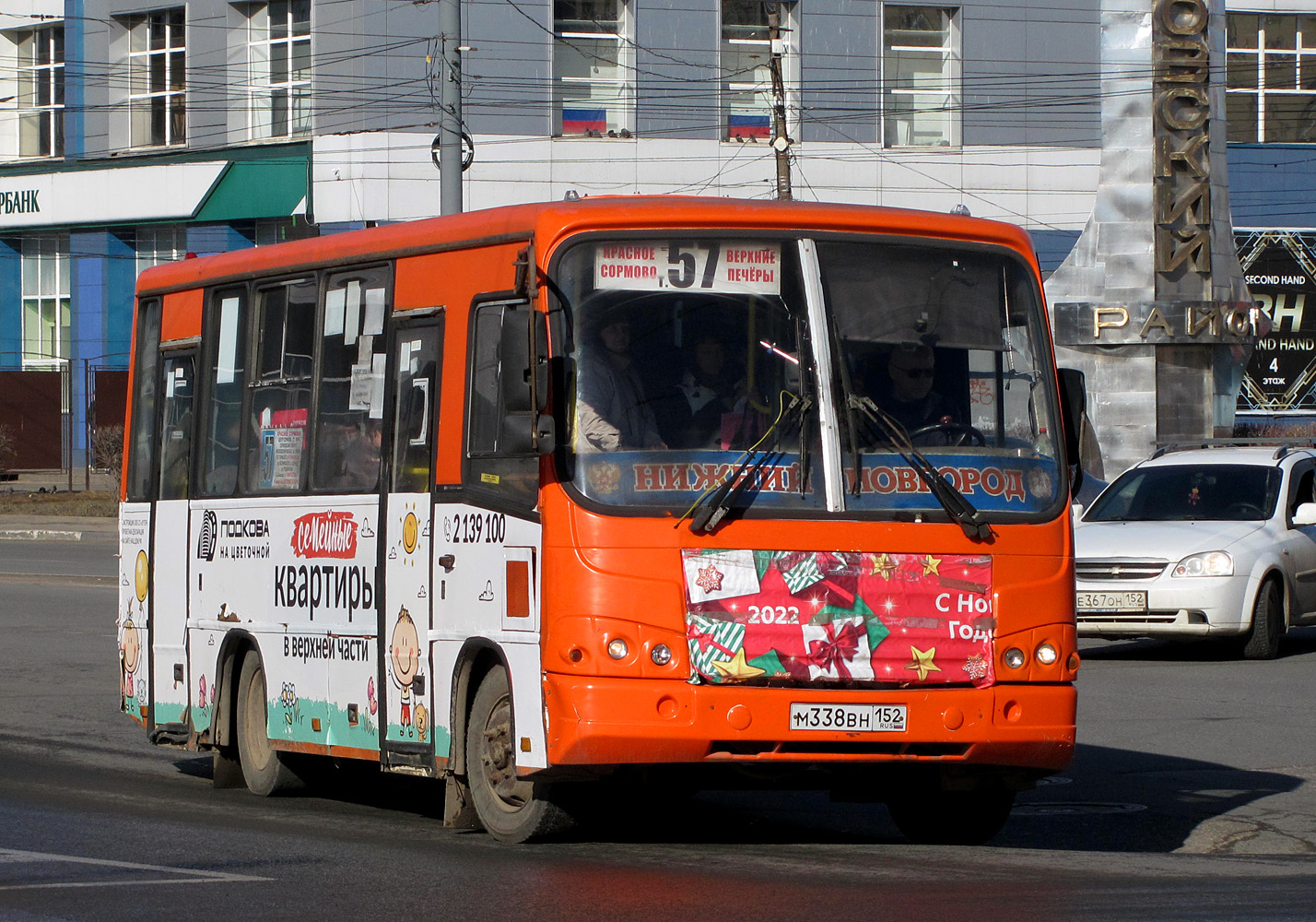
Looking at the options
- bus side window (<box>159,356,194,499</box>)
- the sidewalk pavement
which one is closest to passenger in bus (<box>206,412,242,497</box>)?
bus side window (<box>159,356,194,499</box>)

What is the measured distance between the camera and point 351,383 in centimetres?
962

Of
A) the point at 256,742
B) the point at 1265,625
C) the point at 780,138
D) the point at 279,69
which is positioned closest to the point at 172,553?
the point at 256,742

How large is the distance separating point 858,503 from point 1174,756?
14.9 ft

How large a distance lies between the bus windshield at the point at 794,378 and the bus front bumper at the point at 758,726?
69 centimetres

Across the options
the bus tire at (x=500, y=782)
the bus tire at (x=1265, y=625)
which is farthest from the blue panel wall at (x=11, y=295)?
the bus tire at (x=500, y=782)

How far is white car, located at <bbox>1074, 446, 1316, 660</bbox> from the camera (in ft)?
56.1

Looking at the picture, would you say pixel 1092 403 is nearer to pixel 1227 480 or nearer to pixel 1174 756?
pixel 1227 480

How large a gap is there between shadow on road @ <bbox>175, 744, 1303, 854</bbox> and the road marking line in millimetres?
1497

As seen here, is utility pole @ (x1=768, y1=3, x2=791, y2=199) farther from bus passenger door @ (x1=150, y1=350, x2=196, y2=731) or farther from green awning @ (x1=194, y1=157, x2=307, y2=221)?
bus passenger door @ (x1=150, y1=350, x2=196, y2=731)

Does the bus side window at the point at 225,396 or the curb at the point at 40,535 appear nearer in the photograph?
the bus side window at the point at 225,396

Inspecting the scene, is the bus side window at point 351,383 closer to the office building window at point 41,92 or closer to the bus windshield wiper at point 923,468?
→ the bus windshield wiper at point 923,468

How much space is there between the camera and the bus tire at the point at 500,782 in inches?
322

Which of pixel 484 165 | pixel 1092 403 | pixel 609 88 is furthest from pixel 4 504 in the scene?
pixel 1092 403

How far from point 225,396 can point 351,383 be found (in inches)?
56.8
